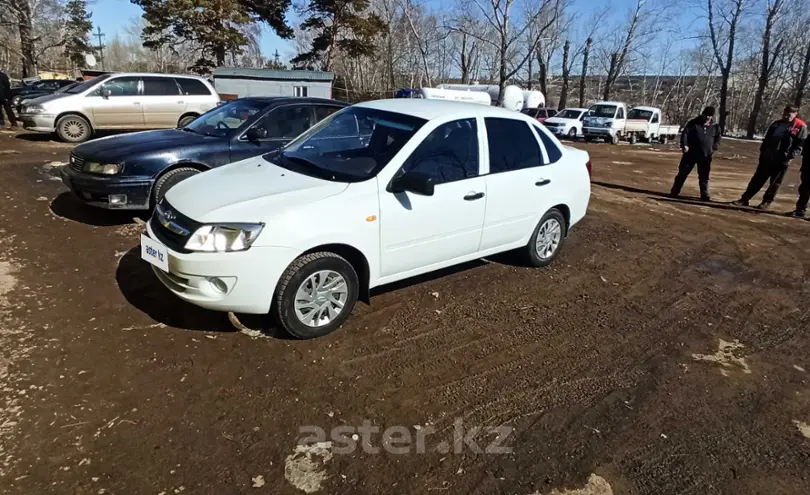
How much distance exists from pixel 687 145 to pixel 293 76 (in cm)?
1814

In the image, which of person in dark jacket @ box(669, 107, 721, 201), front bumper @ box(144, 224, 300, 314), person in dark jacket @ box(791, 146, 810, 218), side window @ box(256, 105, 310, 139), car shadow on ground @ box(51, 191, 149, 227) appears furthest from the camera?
person in dark jacket @ box(669, 107, 721, 201)

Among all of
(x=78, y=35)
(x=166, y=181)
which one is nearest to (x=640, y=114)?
(x=166, y=181)

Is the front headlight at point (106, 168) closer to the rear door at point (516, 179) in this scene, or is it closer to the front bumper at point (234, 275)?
the front bumper at point (234, 275)

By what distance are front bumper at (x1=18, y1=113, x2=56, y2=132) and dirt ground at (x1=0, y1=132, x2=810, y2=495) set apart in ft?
25.9

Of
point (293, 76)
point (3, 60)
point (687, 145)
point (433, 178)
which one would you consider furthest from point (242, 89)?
point (3, 60)

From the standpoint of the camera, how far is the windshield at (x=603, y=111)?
2408 cm

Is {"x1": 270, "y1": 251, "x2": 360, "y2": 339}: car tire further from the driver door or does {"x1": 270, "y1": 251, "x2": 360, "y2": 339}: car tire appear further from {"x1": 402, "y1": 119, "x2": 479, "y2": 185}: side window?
the driver door

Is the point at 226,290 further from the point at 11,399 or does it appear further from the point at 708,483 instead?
the point at 708,483

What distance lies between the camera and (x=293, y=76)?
2305 cm

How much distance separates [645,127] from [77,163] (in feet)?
85.0

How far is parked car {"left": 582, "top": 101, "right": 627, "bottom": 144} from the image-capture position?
2383 cm

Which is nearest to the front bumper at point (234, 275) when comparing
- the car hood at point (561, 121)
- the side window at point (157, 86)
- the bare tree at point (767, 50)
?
the side window at point (157, 86)

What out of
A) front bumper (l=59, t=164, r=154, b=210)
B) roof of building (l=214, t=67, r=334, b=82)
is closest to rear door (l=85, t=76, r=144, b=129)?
front bumper (l=59, t=164, r=154, b=210)

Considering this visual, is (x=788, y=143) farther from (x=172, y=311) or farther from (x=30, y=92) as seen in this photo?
(x=30, y=92)
